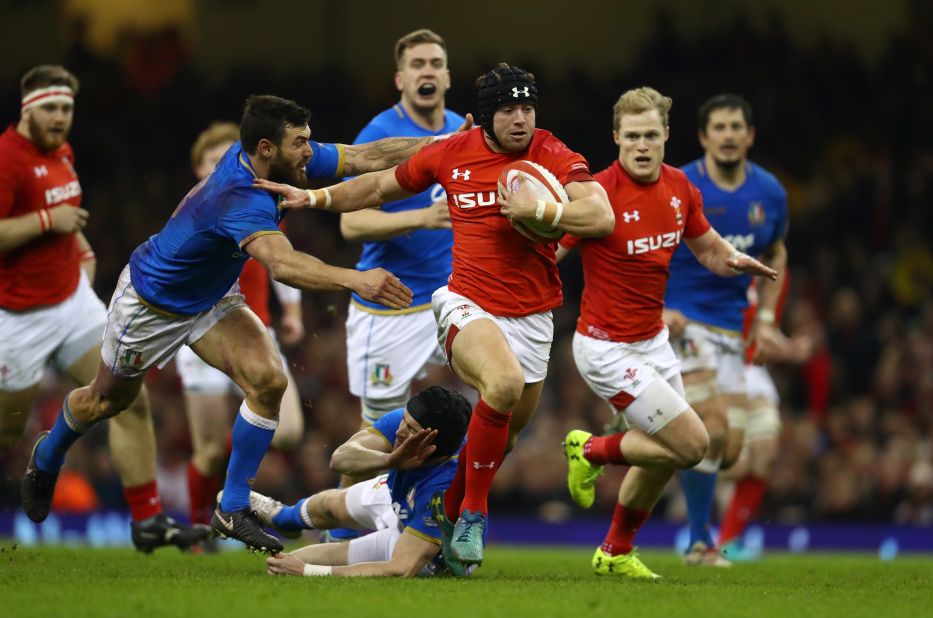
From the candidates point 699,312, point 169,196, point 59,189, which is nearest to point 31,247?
point 59,189

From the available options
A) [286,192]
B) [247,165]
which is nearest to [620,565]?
[286,192]

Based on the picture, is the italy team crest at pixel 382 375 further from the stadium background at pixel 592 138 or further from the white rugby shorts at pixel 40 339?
the stadium background at pixel 592 138

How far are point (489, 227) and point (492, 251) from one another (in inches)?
5.5

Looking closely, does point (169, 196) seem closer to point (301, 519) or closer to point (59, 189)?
point (59, 189)

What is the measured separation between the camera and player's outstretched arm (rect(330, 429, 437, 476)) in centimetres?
780

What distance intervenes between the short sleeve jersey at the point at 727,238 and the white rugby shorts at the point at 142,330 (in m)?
3.60

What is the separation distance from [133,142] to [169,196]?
1.55 meters

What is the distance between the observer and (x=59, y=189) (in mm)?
9789

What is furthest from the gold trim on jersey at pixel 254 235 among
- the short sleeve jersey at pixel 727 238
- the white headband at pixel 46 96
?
the short sleeve jersey at pixel 727 238

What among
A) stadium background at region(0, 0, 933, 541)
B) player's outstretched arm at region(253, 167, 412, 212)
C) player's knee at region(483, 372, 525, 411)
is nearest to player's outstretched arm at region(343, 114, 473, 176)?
player's outstretched arm at region(253, 167, 412, 212)

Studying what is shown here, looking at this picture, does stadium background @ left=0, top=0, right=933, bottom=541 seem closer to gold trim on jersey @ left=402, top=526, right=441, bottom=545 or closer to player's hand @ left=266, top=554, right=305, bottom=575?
player's hand @ left=266, top=554, right=305, bottom=575

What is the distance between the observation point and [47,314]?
32.1 ft

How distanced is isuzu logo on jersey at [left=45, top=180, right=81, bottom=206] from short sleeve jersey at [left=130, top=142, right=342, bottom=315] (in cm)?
157

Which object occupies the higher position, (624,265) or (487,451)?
(624,265)
